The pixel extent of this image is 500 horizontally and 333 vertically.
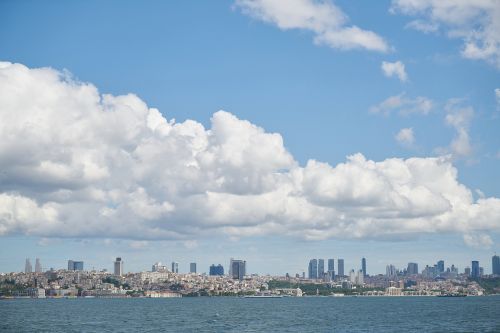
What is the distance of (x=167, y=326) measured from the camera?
458ft

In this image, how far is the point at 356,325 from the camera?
140 metres

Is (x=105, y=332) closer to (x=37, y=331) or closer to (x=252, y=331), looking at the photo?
(x=37, y=331)

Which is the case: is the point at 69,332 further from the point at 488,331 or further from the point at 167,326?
the point at 488,331

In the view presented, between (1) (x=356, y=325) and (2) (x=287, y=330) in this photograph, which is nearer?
(2) (x=287, y=330)

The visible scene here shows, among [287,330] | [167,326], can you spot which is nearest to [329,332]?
[287,330]

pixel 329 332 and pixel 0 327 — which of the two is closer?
pixel 329 332

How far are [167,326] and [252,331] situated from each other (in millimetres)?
22788

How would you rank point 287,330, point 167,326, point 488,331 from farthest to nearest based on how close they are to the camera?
1. point 167,326
2. point 287,330
3. point 488,331

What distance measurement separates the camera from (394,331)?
125 metres

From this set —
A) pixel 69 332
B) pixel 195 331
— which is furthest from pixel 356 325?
pixel 69 332

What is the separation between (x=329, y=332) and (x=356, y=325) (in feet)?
64.4

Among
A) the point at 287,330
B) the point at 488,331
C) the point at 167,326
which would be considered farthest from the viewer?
the point at 167,326

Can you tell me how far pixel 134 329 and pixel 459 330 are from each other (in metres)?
60.7

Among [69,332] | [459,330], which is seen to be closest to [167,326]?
[69,332]
